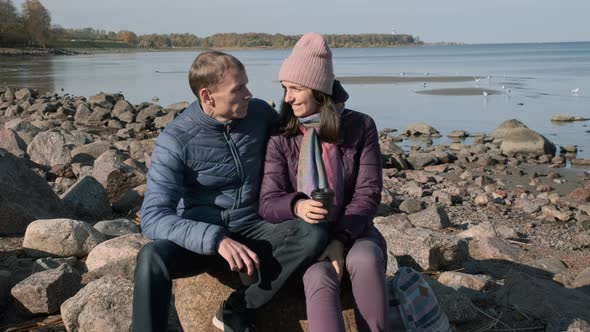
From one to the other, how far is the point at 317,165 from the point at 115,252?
2121mm

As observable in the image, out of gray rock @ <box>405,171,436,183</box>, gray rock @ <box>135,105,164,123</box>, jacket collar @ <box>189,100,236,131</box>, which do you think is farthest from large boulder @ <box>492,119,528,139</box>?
jacket collar @ <box>189,100,236,131</box>

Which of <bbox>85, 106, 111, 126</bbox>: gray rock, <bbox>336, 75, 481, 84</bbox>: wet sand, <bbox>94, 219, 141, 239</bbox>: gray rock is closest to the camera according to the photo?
<bbox>94, 219, 141, 239</bbox>: gray rock

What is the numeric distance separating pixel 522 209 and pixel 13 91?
21.9 metres

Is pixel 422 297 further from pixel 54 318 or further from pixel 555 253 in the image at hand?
pixel 555 253

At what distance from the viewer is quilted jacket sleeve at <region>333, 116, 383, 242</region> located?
3.73m

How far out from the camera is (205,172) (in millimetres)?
3898

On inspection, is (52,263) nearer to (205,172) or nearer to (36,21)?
(205,172)

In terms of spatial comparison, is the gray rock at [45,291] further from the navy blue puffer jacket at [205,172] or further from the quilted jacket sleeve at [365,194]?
the quilted jacket sleeve at [365,194]

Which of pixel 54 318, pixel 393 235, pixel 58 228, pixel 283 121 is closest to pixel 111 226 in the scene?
pixel 58 228

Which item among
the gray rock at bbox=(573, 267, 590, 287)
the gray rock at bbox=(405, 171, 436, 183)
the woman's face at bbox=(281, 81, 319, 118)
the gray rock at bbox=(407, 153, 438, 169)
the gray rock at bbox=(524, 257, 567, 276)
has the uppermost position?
the woman's face at bbox=(281, 81, 319, 118)

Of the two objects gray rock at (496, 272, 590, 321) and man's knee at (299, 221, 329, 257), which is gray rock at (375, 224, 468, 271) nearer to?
gray rock at (496, 272, 590, 321)

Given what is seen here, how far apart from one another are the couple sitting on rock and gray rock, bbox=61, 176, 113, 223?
3550 millimetres

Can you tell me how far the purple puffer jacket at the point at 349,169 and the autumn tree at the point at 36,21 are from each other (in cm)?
8863

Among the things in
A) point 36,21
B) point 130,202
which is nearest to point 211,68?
point 130,202
